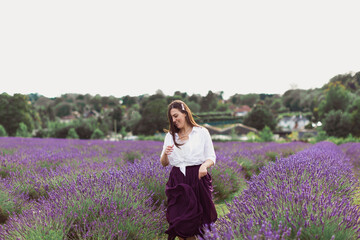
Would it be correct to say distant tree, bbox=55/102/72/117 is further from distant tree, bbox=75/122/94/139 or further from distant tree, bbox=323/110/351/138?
distant tree, bbox=323/110/351/138

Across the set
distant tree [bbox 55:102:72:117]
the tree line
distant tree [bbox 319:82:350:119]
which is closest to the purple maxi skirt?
the tree line

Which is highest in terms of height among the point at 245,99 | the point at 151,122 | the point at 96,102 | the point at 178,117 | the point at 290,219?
the point at 96,102

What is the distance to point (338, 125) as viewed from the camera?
2761 centimetres

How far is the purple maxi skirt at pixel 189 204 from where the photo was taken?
2445 millimetres

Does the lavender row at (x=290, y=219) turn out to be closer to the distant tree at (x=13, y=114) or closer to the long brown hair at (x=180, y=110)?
the long brown hair at (x=180, y=110)

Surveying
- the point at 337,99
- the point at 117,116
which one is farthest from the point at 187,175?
the point at 117,116

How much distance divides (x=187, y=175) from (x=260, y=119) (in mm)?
49659

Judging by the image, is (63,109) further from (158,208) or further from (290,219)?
(290,219)

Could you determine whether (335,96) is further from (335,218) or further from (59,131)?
(335,218)

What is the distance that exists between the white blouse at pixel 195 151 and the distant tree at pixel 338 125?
28960mm

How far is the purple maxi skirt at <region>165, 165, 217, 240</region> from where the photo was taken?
8.02ft

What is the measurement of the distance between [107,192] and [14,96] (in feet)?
102

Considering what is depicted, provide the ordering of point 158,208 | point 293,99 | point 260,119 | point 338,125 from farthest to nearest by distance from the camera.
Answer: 1. point 293,99
2. point 260,119
3. point 338,125
4. point 158,208

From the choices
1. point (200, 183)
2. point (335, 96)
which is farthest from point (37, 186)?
point (335, 96)
